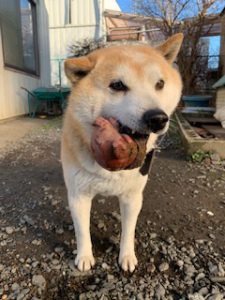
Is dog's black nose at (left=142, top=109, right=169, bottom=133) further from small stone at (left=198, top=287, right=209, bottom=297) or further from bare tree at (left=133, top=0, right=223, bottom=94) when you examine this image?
bare tree at (left=133, top=0, right=223, bottom=94)

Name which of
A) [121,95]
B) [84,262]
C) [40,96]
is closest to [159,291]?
[84,262]

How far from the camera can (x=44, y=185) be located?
281 cm

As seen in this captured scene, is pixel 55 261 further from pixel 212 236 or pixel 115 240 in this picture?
pixel 212 236

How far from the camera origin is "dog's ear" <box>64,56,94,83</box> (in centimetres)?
143

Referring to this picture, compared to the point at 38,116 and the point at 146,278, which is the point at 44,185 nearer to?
the point at 146,278

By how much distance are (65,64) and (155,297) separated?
1.33 meters

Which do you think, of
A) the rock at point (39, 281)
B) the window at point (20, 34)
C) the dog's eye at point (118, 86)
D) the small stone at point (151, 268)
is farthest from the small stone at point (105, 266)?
the window at point (20, 34)

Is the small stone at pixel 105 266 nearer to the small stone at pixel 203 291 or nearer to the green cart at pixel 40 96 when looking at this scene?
the small stone at pixel 203 291

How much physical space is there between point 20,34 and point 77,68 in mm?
6166

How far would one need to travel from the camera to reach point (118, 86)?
139 cm

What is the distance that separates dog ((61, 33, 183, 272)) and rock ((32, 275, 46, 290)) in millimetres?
221

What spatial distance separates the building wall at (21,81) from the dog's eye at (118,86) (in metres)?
4.85

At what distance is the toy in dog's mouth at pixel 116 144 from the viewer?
1.22 meters

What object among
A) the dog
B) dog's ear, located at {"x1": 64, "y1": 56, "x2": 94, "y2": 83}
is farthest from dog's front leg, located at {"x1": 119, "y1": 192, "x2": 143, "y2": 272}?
dog's ear, located at {"x1": 64, "y1": 56, "x2": 94, "y2": 83}
